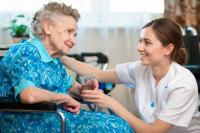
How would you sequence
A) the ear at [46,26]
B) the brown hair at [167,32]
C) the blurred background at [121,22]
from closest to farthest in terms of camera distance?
the ear at [46,26] < the brown hair at [167,32] < the blurred background at [121,22]

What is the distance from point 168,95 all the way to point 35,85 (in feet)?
2.20

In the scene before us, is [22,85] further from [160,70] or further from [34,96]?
[160,70]

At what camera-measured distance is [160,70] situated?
6.72ft

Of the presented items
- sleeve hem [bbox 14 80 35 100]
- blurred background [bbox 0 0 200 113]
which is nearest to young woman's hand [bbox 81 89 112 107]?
sleeve hem [bbox 14 80 35 100]

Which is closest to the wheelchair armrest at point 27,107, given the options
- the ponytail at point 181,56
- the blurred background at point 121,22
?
the ponytail at point 181,56

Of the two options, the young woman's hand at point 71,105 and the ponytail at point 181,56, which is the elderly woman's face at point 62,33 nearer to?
the young woman's hand at point 71,105

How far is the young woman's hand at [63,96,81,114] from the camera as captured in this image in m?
1.75

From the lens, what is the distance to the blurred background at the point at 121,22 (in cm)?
341

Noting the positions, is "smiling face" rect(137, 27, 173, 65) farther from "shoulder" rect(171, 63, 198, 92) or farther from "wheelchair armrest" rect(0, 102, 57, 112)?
"wheelchair armrest" rect(0, 102, 57, 112)

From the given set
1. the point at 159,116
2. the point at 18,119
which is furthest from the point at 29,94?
the point at 159,116

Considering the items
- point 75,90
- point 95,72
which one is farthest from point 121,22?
point 75,90

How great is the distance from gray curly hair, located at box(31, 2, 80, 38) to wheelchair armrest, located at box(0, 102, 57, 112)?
0.37 m

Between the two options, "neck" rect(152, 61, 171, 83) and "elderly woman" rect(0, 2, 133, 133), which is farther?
"neck" rect(152, 61, 171, 83)

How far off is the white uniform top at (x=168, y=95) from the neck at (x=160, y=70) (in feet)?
0.08
